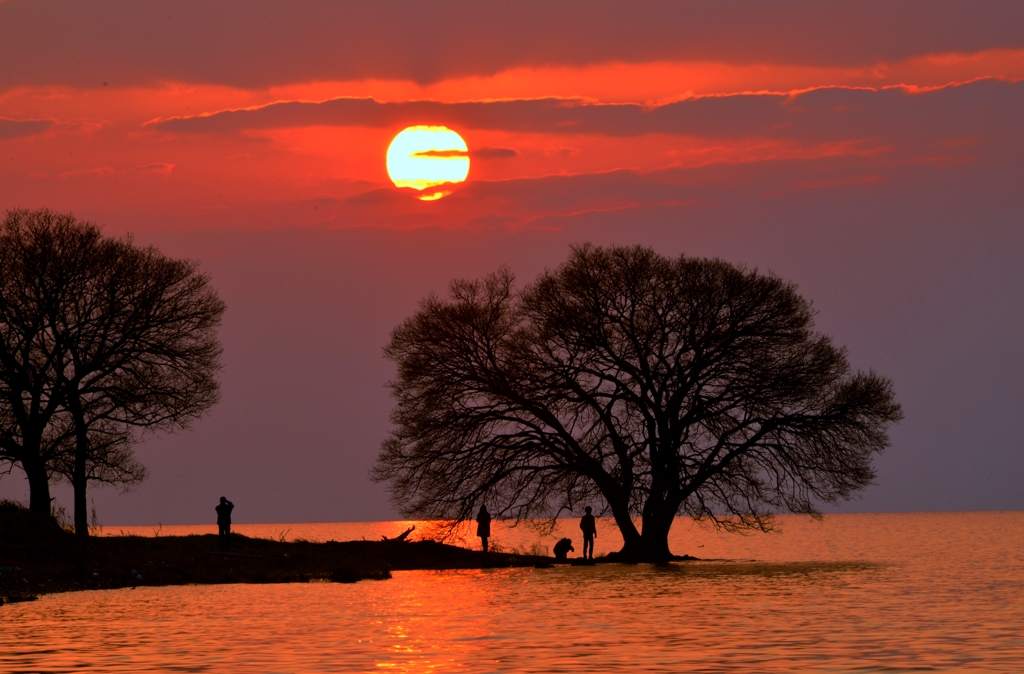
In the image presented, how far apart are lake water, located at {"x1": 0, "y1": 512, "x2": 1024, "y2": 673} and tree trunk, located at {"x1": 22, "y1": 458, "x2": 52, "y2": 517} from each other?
14702 millimetres

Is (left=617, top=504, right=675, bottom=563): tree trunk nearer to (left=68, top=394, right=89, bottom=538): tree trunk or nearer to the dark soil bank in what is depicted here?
the dark soil bank

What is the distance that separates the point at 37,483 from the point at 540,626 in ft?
97.2

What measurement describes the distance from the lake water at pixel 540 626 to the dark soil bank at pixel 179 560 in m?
1.74

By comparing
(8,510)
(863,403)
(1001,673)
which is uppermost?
(863,403)

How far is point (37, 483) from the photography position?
4803 cm

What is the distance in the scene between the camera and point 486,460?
158 feet

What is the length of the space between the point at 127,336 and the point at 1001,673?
3768cm

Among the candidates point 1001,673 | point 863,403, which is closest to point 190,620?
point 1001,673

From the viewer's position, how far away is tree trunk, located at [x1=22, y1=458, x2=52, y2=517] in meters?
47.8

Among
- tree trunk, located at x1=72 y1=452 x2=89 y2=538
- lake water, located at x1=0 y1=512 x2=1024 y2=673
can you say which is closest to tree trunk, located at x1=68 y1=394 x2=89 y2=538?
tree trunk, located at x1=72 y1=452 x2=89 y2=538

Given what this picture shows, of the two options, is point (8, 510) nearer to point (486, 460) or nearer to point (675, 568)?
point (486, 460)

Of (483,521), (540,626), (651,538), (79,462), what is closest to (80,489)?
(79,462)

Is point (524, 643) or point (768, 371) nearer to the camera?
point (524, 643)

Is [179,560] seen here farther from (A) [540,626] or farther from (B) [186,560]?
(A) [540,626]
